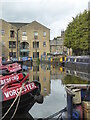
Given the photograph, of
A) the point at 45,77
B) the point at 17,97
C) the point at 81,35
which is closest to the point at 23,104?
the point at 17,97

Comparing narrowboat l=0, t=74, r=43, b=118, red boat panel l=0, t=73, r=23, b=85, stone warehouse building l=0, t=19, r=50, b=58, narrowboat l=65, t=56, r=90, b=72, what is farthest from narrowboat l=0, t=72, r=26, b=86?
stone warehouse building l=0, t=19, r=50, b=58

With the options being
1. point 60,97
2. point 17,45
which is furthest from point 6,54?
point 60,97

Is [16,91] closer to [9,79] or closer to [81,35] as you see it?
[9,79]

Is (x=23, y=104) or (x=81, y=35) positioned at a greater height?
(x=81, y=35)

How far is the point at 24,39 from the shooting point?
49.3m

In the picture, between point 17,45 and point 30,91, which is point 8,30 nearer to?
point 17,45

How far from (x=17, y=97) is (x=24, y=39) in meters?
43.3

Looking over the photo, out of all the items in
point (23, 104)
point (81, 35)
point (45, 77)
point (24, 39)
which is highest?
point (24, 39)

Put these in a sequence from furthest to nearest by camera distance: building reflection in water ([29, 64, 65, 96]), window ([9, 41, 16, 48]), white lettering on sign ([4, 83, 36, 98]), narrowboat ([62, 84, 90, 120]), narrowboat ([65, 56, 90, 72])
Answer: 1. window ([9, 41, 16, 48])
2. narrowboat ([65, 56, 90, 72])
3. building reflection in water ([29, 64, 65, 96])
4. white lettering on sign ([4, 83, 36, 98])
5. narrowboat ([62, 84, 90, 120])

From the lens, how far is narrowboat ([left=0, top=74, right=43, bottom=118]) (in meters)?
6.70

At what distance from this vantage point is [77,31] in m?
34.2

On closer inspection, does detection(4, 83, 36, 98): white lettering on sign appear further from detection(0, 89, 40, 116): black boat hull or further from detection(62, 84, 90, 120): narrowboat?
detection(62, 84, 90, 120): narrowboat

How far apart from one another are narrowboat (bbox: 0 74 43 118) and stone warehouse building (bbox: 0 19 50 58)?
40.2m

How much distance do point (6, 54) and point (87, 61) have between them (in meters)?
28.9
